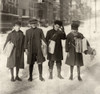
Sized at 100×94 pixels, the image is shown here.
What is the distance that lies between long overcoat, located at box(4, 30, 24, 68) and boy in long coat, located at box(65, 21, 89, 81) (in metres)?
0.38

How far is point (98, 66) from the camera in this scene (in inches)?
87.7

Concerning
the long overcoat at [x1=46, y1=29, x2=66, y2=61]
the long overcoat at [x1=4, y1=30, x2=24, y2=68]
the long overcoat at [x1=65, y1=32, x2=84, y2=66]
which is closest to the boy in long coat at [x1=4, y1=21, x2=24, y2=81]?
the long overcoat at [x1=4, y1=30, x2=24, y2=68]

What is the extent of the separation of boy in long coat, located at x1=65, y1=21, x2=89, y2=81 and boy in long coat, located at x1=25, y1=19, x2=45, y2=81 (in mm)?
220

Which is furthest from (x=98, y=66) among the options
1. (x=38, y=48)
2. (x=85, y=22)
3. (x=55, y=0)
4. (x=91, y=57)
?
(x=55, y=0)

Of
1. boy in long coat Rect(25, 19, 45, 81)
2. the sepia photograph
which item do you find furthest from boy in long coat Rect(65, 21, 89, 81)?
boy in long coat Rect(25, 19, 45, 81)

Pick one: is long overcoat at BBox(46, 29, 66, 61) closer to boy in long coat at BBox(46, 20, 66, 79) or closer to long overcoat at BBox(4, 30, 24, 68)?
boy in long coat at BBox(46, 20, 66, 79)

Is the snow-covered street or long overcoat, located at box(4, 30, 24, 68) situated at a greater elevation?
long overcoat, located at box(4, 30, 24, 68)

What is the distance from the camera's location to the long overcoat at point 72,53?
2.22 m

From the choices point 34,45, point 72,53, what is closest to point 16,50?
point 34,45

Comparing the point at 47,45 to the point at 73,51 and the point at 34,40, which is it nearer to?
the point at 34,40

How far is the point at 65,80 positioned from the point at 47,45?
332mm

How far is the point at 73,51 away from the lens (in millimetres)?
2230

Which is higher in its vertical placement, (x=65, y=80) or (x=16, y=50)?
(x=16, y=50)

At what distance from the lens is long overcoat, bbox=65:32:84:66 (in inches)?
87.3
